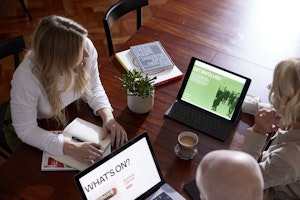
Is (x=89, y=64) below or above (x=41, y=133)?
above

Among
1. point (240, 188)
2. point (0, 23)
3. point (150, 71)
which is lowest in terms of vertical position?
point (0, 23)

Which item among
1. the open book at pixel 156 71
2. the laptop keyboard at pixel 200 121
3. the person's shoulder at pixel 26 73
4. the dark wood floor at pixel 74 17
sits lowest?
the dark wood floor at pixel 74 17

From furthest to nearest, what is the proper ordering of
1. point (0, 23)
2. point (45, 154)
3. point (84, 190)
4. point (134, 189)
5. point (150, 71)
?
1. point (0, 23)
2. point (150, 71)
3. point (45, 154)
4. point (134, 189)
5. point (84, 190)

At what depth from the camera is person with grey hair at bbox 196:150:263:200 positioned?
889 mm

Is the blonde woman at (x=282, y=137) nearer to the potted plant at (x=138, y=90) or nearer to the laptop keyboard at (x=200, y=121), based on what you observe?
the laptop keyboard at (x=200, y=121)

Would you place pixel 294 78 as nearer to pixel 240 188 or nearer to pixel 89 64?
pixel 240 188

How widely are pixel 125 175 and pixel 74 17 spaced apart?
2.39 m

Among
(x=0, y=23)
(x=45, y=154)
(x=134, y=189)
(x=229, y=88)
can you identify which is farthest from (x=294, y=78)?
(x=0, y=23)

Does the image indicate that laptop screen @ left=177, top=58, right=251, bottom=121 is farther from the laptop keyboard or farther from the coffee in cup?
the coffee in cup

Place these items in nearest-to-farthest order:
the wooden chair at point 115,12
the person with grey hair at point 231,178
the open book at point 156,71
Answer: the person with grey hair at point 231,178 → the open book at point 156,71 → the wooden chair at point 115,12

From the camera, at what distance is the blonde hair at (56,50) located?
55.1 inches

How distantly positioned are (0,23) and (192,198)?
264 centimetres

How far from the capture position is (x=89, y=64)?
5.41ft

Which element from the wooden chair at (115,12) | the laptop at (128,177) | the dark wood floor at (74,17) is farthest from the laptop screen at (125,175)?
the dark wood floor at (74,17)
